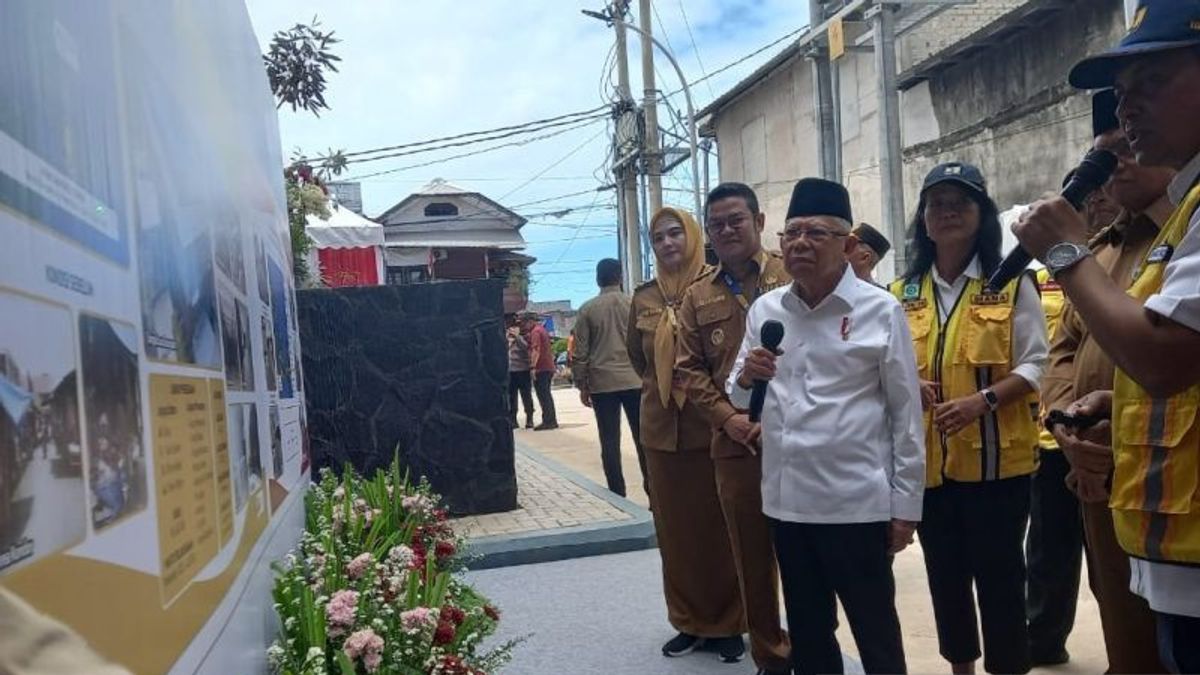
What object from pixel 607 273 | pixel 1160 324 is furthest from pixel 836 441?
pixel 607 273

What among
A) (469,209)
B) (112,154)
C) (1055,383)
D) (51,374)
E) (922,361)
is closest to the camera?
(51,374)

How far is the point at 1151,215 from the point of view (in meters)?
2.19

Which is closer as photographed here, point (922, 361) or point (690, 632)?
point (922, 361)

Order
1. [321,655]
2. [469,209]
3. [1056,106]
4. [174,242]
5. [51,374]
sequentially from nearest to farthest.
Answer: [51,374]
[174,242]
[321,655]
[1056,106]
[469,209]

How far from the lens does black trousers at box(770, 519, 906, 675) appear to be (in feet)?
8.71

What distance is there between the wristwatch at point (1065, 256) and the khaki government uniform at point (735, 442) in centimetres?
158

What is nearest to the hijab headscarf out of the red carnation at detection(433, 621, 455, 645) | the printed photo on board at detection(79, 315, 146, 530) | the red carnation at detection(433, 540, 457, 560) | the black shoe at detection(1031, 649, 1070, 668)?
the red carnation at detection(433, 540, 457, 560)

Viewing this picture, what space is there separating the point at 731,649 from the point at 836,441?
4.94 feet

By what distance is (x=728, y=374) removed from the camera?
11.4 feet

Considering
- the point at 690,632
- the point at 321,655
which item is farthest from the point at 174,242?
the point at 690,632

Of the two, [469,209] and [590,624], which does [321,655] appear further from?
[469,209]

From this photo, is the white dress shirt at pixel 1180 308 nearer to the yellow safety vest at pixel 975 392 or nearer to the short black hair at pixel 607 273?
the yellow safety vest at pixel 975 392

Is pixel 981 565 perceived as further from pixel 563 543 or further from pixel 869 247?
pixel 563 543

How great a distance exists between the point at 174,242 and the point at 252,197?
4.85 feet
